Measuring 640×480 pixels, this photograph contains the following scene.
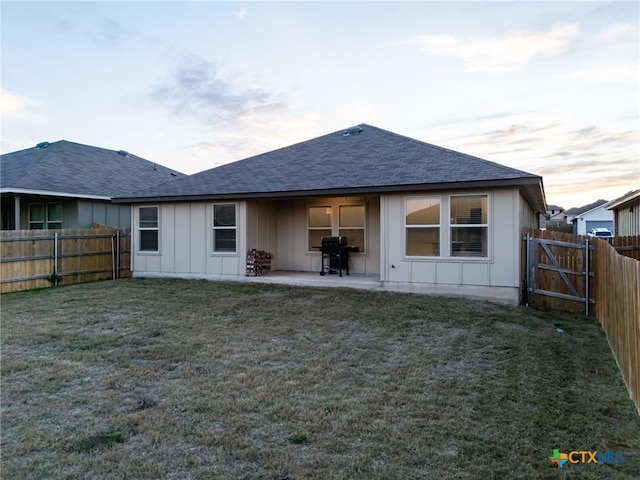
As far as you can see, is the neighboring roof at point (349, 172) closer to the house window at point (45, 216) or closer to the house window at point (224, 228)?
the house window at point (224, 228)

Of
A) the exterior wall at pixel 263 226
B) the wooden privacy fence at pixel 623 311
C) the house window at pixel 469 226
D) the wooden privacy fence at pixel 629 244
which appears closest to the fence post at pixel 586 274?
the wooden privacy fence at pixel 623 311

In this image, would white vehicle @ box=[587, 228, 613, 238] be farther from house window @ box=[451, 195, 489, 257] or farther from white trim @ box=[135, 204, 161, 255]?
white trim @ box=[135, 204, 161, 255]

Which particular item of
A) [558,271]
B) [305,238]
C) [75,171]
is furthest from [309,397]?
[75,171]

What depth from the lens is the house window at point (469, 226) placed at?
28.6 ft

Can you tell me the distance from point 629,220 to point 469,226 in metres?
12.3

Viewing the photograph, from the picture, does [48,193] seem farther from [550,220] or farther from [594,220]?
[550,220]

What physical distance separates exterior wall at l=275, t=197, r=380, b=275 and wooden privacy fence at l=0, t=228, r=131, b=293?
5149 mm

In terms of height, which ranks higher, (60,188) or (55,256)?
(60,188)

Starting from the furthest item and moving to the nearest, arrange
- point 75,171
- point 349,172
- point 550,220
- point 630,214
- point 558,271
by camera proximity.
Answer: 1. point 550,220
2. point 630,214
3. point 75,171
4. point 349,172
5. point 558,271

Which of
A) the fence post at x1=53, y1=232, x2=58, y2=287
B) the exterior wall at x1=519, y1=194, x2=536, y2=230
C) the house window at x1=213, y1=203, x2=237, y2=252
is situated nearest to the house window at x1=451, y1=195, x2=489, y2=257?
the exterior wall at x1=519, y1=194, x2=536, y2=230

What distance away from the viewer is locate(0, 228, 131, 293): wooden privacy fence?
10539 mm

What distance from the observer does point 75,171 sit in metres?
15.5

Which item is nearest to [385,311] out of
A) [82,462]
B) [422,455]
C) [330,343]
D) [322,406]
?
[330,343]

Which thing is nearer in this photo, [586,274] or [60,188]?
[586,274]
